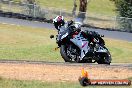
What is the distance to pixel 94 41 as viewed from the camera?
17047 millimetres

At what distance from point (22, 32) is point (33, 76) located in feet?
72.0

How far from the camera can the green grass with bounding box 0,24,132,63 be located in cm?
2531

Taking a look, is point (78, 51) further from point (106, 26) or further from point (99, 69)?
point (106, 26)

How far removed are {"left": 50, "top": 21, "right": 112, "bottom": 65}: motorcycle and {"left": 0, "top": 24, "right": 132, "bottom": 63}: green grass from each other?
6831 mm

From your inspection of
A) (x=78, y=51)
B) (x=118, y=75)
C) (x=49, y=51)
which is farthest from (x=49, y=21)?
(x=118, y=75)

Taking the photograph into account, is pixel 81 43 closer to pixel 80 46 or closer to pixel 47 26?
pixel 80 46

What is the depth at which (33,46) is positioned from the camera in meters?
28.9

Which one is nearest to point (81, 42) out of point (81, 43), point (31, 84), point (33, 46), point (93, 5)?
point (81, 43)

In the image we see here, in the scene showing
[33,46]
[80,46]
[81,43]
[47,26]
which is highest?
[81,43]

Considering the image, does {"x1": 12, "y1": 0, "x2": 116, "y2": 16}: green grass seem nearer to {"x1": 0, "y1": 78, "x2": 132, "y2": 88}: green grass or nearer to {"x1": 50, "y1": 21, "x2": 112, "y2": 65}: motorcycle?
{"x1": 50, "y1": 21, "x2": 112, "y2": 65}: motorcycle

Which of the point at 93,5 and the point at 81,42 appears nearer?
the point at 81,42

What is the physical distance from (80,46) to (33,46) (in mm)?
12207

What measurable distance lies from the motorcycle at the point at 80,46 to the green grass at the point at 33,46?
6831 mm

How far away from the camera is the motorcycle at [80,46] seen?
1686 cm
